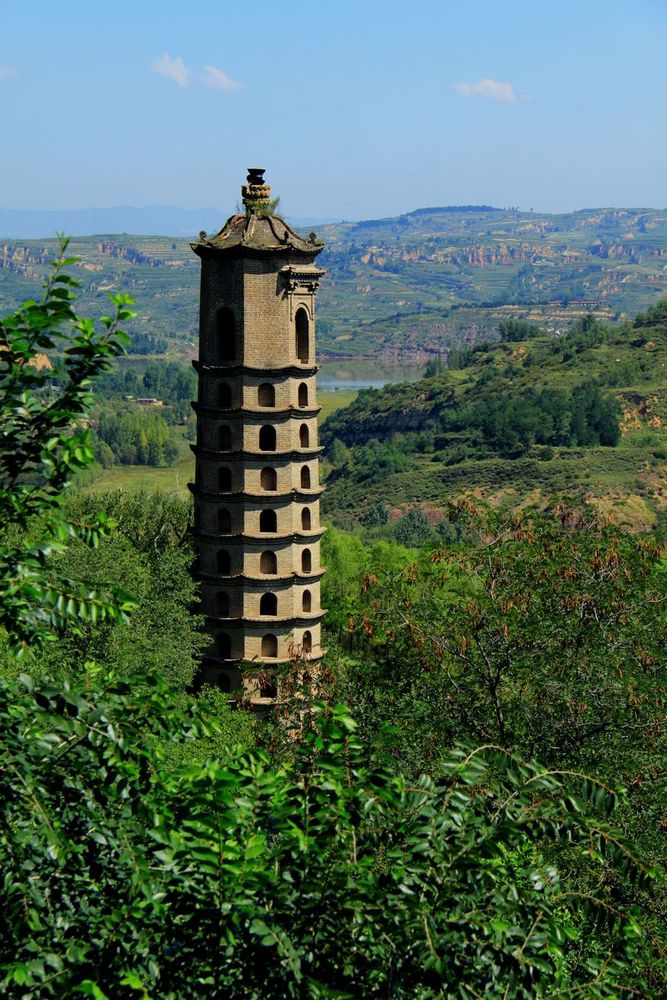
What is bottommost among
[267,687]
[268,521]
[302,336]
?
[267,687]

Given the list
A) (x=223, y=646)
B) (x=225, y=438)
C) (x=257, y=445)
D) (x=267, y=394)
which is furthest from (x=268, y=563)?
(x=267, y=394)

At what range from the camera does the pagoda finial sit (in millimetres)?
58312

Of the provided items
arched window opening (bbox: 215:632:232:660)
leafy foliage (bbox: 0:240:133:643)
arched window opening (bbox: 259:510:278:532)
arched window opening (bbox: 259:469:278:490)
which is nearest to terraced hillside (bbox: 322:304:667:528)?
arched window opening (bbox: 259:510:278:532)

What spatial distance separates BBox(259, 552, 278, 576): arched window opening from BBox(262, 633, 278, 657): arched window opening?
275cm

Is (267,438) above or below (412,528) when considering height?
above

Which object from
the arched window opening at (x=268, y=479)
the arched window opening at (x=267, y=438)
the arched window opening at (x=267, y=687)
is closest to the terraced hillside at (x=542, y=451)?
the arched window opening at (x=268, y=479)

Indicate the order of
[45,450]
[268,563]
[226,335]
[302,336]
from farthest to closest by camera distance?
1. [268,563]
2. [302,336]
3. [226,335]
4. [45,450]

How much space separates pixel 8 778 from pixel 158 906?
2072 millimetres

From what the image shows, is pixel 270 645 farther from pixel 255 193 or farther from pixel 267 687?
pixel 255 193

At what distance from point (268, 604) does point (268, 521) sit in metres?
3.60

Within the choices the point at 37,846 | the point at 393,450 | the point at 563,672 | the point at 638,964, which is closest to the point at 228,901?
the point at 37,846

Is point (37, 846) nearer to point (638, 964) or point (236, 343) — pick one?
point (638, 964)

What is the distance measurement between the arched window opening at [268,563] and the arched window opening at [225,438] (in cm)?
482

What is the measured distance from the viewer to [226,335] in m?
57.7
